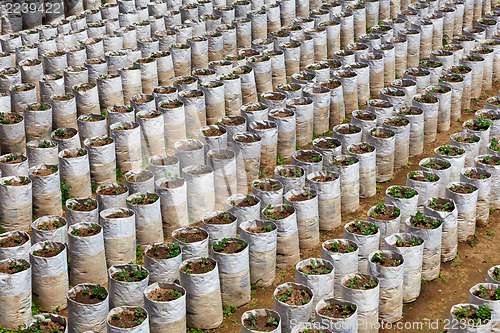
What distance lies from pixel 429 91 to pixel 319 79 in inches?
108

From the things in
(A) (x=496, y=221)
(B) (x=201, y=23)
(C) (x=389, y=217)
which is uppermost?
(B) (x=201, y=23)

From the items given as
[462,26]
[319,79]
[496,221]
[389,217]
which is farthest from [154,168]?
[462,26]

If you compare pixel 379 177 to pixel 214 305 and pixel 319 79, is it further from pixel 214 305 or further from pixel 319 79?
pixel 214 305

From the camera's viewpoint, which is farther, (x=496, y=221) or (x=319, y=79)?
(x=319, y=79)

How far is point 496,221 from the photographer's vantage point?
48.5 feet

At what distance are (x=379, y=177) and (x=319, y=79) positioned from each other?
3680mm

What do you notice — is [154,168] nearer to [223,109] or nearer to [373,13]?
[223,109]

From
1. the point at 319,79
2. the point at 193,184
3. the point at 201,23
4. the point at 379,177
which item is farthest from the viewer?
the point at 201,23

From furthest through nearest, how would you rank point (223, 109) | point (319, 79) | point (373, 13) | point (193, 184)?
point (373, 13) < point (319, 79) < point (223, 109) < point (193, 184)

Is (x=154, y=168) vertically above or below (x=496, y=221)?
above

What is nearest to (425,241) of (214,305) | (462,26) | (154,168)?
(214,305)

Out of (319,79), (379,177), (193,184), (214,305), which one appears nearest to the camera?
(214,305)

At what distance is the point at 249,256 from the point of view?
12695 mm

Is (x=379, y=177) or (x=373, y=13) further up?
(x=373, y=13)
